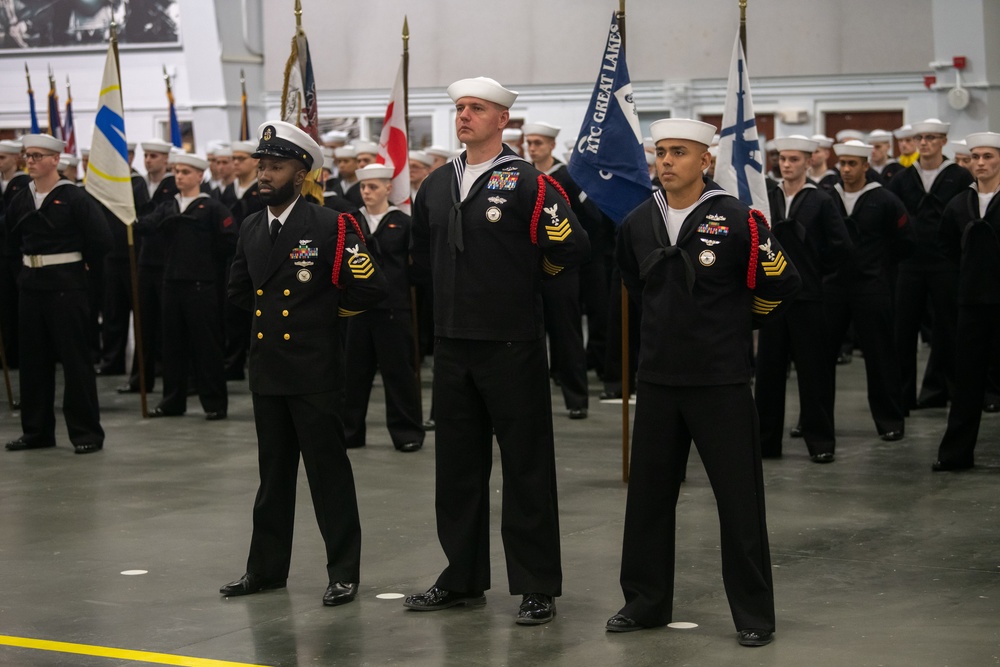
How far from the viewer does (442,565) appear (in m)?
6.72

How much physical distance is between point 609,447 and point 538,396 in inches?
163

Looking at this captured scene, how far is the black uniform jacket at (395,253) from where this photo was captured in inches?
390

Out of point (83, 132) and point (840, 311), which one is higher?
point (83, 132)

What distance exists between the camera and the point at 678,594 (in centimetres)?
614

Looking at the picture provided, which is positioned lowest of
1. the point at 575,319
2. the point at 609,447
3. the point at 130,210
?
the point at 609,447

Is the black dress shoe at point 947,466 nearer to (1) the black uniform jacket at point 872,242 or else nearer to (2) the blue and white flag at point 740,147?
(1) the black uniform jacket at point 872,242

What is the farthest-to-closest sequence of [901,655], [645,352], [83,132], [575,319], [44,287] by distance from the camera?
[83,132] → [575,319] → [44,287] → [645,352] → [901,655]

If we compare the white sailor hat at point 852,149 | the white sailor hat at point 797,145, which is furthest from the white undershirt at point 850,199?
the white sailor hat at point 797,145

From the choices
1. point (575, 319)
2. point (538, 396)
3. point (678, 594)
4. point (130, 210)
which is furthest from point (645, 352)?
point (130, 210)

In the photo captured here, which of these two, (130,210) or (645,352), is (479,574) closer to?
(645,352)

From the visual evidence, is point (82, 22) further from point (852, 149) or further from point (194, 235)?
point (852, 149)

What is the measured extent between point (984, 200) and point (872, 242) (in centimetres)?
118

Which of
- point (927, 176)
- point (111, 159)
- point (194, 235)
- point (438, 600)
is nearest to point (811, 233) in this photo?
point (927, 176)

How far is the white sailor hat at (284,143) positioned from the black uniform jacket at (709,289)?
1573 millimetres
